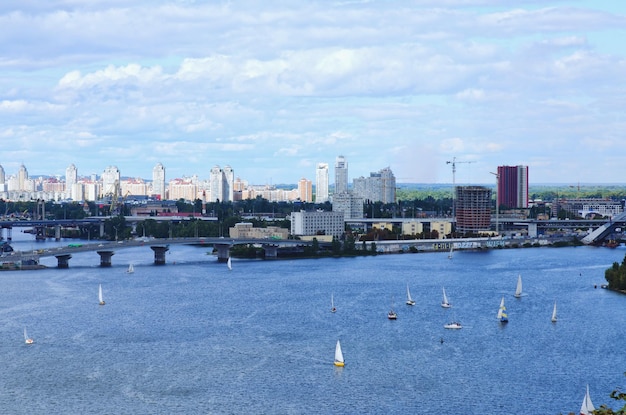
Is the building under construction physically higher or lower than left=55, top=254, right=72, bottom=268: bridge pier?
higher

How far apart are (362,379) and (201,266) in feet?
50.8

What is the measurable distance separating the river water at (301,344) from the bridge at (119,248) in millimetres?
1558

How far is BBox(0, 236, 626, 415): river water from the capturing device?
39.3ft

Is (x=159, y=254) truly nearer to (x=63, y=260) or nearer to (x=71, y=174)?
(x=63, y=260)

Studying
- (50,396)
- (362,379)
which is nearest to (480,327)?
(362,379)

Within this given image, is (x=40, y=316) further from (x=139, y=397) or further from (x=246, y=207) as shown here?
(x=246, y=207)

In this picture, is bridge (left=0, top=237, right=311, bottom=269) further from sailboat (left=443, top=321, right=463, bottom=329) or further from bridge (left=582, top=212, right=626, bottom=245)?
sailboat (left=443, top=321, right=463, bottom=329)

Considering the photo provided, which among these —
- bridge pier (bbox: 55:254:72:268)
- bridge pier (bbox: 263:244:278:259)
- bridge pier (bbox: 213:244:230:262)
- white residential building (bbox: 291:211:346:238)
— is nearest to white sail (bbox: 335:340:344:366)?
bridge pier (bbox: 55:254:72:268)

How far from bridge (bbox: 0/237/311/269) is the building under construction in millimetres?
13153

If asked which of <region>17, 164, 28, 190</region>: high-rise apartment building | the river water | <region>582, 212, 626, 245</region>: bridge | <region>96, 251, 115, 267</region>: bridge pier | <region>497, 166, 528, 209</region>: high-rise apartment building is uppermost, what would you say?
<region>17, 164, 28, 190</region>: high-rise apartment building

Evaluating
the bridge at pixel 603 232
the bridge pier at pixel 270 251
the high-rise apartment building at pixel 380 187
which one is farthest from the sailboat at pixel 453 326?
the high-rise apartment building at pixel 380 187

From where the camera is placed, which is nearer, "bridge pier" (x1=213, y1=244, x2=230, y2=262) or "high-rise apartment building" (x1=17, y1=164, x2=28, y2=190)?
"bridge pier" (x1=213, y1=244, x2=230, y2=262)

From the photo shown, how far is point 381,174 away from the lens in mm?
70062

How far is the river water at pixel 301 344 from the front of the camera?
12.0 metres
